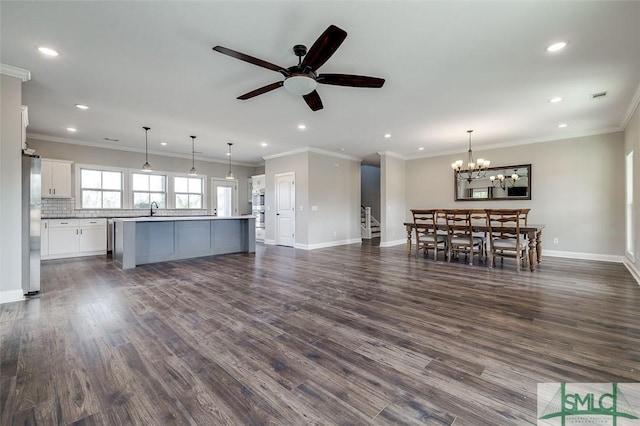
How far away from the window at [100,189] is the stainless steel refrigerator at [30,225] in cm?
374

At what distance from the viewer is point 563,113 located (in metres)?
4.70

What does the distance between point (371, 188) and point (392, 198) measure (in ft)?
10.7

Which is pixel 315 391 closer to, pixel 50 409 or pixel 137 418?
pixel 137 418

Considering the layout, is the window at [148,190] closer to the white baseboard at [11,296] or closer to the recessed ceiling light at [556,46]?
the white baseboard at [11,296]

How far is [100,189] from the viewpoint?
6977mm

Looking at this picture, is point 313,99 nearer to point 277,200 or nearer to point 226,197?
point 277,200

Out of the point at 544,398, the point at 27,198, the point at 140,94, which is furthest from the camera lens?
the point at 140,94

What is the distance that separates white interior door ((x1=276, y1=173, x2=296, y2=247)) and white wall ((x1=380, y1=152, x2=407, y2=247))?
8.34 ft

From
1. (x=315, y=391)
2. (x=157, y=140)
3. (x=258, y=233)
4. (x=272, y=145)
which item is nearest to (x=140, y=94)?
(x=157, y=140)

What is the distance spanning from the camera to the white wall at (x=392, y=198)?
25.8ft

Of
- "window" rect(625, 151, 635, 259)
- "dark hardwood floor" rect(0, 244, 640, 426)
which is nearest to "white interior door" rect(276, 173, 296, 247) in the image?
"dark hardwood floor" rect(0, 244, 640, 426)

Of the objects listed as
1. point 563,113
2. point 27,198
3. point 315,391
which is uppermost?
point 563,113

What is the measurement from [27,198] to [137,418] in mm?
3695

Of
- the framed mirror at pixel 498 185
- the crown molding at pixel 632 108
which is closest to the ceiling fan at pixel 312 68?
the crown molding at pixel 632 108
